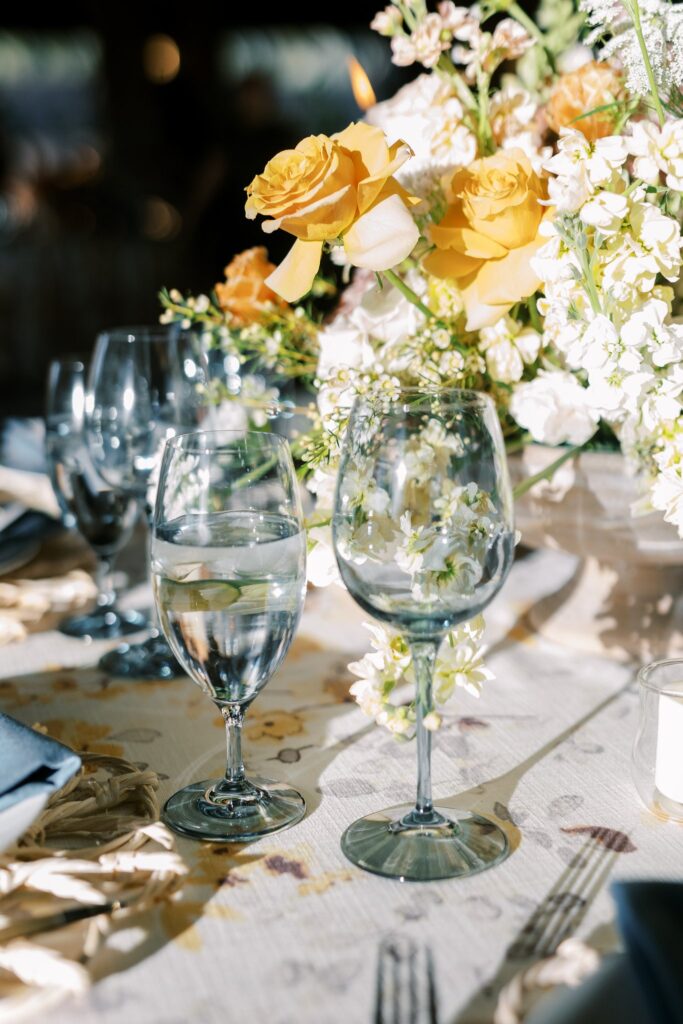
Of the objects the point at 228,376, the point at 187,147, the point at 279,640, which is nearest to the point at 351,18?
the point at 187,147

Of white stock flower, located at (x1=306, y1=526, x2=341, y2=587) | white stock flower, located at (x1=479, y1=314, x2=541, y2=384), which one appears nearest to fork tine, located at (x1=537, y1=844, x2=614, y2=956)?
white stock flower, located at (x1=306, y1=526, x2=341, y2=587)

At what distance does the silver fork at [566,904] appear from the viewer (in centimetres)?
54

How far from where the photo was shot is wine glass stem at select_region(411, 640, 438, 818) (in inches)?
25.0

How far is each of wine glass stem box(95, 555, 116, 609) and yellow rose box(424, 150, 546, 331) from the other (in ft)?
1.60

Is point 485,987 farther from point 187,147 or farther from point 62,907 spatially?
point 187,147

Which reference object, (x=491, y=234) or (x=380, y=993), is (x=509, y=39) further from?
(x=380, y=993)

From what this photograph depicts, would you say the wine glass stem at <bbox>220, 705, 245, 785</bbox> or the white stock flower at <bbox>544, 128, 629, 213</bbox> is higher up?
the white stock flower at <bbox>544, 128, 629, 213</bbox>

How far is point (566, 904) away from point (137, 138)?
618cm

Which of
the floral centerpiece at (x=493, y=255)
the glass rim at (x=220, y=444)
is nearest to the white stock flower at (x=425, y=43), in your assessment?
the floral centerpiece at (x=493, y=255)

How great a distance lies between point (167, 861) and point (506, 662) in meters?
0.41

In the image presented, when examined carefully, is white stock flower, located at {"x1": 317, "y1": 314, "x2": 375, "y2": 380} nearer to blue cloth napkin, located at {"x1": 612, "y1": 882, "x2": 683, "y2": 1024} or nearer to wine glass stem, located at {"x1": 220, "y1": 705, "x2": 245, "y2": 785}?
wine glass stem, located at {"x1": 220, "y1": 705, "x2": 245, "y2": 785}

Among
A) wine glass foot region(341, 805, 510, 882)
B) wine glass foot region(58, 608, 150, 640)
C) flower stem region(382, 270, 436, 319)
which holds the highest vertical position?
flower stem region(382, 270, 436, 319)

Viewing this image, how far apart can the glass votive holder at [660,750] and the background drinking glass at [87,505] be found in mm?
524

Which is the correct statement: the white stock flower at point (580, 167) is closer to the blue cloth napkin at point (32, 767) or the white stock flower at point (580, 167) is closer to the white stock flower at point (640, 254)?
the white stock flower at point (640, 254)
